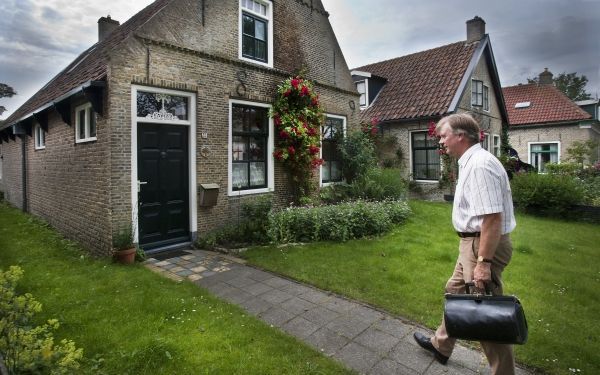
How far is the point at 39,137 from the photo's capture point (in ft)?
34.1

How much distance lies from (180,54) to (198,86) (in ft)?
2.26

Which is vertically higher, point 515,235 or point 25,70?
point 25,70

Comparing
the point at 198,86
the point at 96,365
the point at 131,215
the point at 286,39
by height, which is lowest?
the point at 96,365

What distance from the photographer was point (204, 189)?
7426mm

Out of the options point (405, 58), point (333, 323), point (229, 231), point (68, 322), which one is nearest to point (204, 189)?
point (229, 231)

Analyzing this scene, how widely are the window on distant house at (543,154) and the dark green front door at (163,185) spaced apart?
21.1 metres

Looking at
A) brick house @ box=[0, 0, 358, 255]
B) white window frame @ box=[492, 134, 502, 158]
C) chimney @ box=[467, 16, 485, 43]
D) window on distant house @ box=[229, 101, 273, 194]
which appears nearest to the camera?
brick house @ box=[0, 0, 358, 255]

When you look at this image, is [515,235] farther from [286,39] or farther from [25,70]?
[25,70]

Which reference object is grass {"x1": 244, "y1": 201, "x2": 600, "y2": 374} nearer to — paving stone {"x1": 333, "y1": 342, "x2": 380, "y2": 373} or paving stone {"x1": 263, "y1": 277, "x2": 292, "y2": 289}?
paving stone {"x1": 263, "y1": 277, "x2": 292, "y2": 289}

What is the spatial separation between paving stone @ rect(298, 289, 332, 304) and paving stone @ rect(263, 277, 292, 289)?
46 cm

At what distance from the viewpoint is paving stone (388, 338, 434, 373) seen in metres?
3.11

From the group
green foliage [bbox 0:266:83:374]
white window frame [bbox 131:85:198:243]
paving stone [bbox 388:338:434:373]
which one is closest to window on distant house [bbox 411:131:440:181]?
white window frame [bbox 131:85:198:243]

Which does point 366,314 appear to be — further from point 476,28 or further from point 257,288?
point 476,28

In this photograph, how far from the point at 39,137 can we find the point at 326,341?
1082 cm
